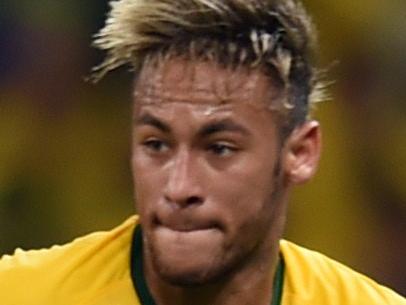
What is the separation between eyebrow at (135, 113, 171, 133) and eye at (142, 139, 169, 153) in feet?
0.06

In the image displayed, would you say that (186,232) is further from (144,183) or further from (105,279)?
(105,279)

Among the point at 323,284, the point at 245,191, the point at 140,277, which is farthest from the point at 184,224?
the point at 323,284

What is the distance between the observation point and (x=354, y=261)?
3365 mm

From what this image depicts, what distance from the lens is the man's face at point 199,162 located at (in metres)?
1.95

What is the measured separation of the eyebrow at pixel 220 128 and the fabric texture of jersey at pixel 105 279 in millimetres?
289

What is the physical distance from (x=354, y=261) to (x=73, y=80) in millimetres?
756

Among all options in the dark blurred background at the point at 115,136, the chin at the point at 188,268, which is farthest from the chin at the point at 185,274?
the dark blurred background at the point at 115,136

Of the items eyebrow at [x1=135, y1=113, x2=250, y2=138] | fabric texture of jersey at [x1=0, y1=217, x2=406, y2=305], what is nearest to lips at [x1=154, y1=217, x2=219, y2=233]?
eyebrow at [x1=135, y1=113, x2=250, y2=138]

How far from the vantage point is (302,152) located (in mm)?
2117

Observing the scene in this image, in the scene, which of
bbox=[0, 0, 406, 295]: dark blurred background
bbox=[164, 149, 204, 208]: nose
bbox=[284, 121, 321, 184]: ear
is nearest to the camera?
bbox=[164, 149, 204, 208]: nose

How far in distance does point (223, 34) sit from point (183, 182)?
22 centimetres

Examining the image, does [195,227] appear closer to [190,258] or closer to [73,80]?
[190,258]

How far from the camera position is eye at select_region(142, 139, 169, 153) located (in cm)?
197

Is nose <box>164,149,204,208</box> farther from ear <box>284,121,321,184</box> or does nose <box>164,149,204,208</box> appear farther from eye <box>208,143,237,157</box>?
ear <box>284,121,321,184</box>
